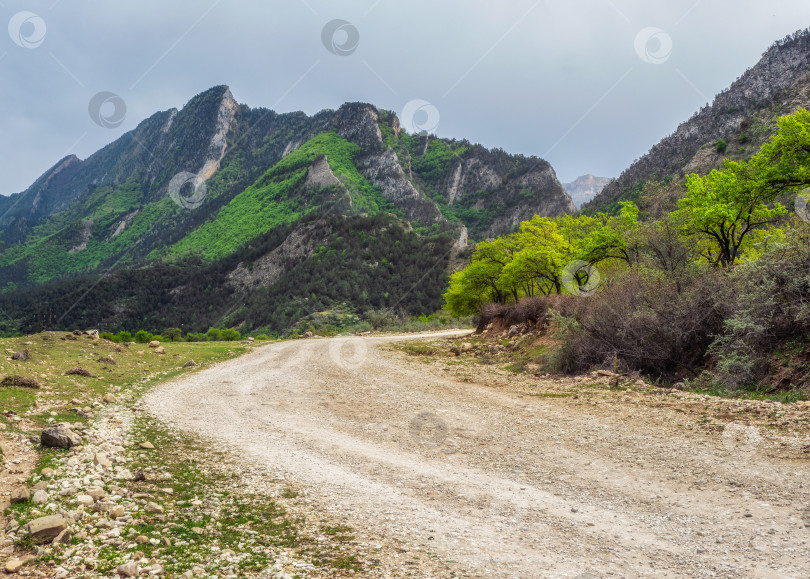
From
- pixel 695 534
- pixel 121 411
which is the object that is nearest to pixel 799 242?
pixel 695 534

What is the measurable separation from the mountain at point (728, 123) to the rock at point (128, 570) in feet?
299

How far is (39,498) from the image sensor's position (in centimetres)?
505

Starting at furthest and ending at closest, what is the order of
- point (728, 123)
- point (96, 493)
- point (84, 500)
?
point (728, 123) < point (96, 493) < point (84, 500)

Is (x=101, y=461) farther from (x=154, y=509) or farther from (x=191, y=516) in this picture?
(x=191, y=516)

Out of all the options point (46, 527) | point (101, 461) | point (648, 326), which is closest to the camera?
point (46, 527)

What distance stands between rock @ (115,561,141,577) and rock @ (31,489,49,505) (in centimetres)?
208

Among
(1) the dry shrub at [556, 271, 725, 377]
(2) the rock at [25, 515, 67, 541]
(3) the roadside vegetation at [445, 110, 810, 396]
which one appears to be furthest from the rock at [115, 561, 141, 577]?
(1) the dry shrub at [556, 271, 725, 377]

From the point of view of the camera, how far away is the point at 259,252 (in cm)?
12469

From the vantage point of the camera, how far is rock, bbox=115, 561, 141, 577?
12.4 ft

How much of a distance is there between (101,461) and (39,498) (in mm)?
1532

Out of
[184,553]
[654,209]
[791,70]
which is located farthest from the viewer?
[791,70]

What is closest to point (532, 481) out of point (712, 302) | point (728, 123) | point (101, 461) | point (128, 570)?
point (128, 570)

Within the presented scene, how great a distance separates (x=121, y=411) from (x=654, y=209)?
30.2 m

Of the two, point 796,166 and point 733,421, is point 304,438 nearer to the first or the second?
point 733,421
